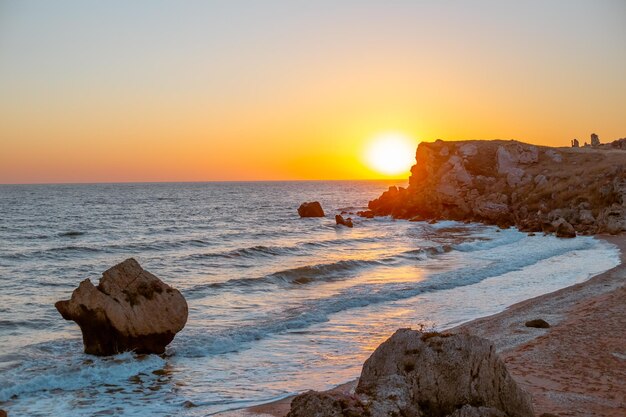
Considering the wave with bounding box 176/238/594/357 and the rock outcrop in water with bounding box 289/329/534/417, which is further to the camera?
the wave with bounding box 176/238/594/357

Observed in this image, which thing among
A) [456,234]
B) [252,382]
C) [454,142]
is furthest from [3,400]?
[454,142]

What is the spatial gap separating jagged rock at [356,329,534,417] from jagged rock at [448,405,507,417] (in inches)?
5.2

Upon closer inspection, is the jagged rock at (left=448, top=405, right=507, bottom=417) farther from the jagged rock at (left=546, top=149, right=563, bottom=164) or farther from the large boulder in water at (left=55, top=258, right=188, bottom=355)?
the jagged rock at (left=546, top=149, right=563, bottom=164)

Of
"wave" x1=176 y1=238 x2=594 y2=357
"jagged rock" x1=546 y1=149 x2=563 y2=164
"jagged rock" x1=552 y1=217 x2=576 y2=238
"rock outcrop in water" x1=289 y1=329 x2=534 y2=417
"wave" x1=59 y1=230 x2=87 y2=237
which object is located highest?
"jagged rock" x1=546 y1=149 x2=563 y2=164

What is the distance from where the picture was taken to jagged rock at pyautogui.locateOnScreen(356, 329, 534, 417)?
8.01 m

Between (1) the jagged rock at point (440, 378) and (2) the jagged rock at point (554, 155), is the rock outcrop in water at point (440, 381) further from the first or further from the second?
(2) the jagged rock at point (554, 155)

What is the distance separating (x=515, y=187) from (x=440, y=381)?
5857 centimetres

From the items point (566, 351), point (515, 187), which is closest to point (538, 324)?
point (566, 351)

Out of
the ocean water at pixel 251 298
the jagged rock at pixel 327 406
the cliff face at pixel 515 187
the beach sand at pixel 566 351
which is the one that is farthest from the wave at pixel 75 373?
the cliff face at pixel 515 187

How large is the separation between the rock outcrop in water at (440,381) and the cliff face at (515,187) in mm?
42806

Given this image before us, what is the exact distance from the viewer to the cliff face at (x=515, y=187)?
168 ft

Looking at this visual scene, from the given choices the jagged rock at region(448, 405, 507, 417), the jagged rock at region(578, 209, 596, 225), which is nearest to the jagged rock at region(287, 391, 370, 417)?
the jagged rock at region(448, 405, 507, 417)

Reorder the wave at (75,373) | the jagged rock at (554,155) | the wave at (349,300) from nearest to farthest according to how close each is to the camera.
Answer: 1. the wave at (75,373)
2. the wave at (349,300)
3. the jagged rock at (554,155)

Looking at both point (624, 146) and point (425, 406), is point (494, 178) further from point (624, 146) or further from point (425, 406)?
point (425, 406)
